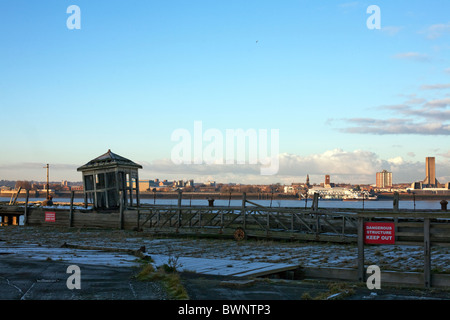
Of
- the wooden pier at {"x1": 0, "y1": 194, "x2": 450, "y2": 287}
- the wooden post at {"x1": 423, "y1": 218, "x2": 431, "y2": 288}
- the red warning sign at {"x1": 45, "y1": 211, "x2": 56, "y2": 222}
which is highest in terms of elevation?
the wooden post at {"x1": 423, "y1": 218, "x2": 431, "y2": 288}

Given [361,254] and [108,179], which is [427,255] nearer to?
[361,254]

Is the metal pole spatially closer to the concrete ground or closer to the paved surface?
the concrete ground

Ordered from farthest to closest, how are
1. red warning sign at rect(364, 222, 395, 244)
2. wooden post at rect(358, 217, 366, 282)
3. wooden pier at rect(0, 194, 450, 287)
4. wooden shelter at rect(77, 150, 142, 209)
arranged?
wooden shelter at rect(77, 150, 142, 209), wooden pier at rect(0, 194, 450, 287), wooden post at rect(358, 217, 366, 282), red warning sign at rect(364, 222, 395, 244)

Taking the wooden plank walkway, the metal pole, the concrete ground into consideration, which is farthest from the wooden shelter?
the metal pole

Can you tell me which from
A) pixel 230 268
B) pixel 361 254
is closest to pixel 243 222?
pixel 230 268

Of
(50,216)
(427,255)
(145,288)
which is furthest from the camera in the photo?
(50,216)

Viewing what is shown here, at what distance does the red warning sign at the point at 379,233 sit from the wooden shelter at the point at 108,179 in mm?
25655

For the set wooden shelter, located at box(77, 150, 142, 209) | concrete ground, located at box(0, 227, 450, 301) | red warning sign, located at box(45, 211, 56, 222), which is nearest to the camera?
concrete ground, located at box(0, 227, 450, 301)

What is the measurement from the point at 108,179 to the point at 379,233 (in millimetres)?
27429

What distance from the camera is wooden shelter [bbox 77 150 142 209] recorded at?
36594mm

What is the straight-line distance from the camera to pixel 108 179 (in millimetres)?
37125

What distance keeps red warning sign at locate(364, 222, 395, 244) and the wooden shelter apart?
2566 centimetres

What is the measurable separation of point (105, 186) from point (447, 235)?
94.2ft
